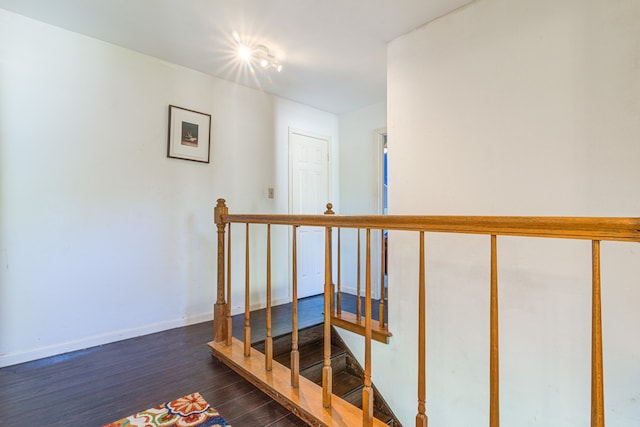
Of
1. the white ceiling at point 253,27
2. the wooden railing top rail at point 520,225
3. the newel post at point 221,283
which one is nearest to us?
the wooden railing top rail at point 520,225

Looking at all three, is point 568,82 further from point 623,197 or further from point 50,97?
point 50,97

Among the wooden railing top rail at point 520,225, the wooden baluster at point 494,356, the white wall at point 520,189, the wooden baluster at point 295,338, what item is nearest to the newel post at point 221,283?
the wooden baluster at point 295,338

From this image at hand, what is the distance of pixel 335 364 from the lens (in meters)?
2.47

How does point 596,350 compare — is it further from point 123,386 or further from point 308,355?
point 123,386

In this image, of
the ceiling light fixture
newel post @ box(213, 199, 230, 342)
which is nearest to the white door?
the ceiling light fixture

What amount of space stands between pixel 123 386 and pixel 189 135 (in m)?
1.92

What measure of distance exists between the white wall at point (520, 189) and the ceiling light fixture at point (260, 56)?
1.02 metres

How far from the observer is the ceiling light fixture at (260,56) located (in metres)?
2.35

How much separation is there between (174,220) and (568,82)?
9.16 feet

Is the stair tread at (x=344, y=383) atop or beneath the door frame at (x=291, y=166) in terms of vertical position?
beneath

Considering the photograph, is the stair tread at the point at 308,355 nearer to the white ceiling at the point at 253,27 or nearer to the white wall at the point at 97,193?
the white wall at the point at 97,193

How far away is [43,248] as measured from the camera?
2.03m

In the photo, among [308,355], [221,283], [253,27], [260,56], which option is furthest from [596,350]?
[260,56]

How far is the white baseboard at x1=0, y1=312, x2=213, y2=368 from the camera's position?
6.34ft
